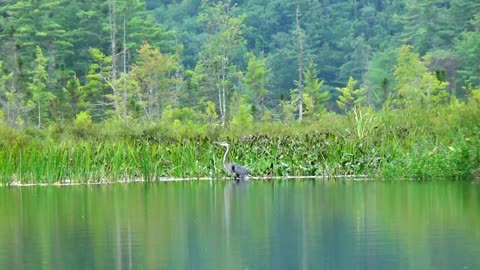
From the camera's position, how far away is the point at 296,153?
2120cm

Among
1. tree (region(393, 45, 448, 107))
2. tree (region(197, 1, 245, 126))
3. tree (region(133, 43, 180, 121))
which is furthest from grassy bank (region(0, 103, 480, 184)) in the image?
tree (region(197, 1, 245, 126))

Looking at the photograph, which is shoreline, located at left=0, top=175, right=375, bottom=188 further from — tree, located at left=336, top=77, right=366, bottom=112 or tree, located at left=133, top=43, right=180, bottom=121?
tree, located at left=336, top=77, right=366, bottom=112

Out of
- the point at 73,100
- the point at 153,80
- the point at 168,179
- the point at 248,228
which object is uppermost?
the point at 153,80

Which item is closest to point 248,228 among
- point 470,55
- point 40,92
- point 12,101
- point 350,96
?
→ point 12,101

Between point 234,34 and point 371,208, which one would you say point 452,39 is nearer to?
point 234,34

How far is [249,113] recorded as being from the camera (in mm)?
45969

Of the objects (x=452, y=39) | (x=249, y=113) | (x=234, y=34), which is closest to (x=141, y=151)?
(x=249, y=113)

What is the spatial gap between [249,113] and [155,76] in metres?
4.52

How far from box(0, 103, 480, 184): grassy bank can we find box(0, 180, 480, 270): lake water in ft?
3.82

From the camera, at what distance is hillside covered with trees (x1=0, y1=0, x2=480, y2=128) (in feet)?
148

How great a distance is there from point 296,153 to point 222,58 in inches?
1095

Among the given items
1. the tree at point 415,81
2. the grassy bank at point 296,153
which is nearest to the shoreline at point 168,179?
the grassy bank at point 296,153

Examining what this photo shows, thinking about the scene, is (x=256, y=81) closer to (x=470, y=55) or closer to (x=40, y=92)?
(x=470, y=55)

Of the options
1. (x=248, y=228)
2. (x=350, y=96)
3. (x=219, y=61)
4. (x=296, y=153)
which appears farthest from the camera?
(x=350, y=96)
